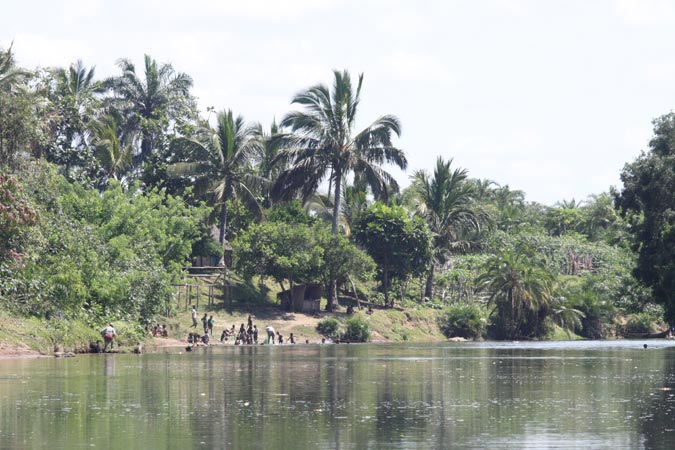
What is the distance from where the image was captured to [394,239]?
8306 centimetres

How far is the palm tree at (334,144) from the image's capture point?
8062 cm

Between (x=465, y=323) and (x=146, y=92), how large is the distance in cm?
3623

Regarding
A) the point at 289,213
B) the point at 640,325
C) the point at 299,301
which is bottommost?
the point at 640,325

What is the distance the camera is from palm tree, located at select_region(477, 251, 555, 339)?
82.9 meters

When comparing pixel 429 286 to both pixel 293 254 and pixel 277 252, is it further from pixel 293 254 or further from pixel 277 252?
pixel 277 252

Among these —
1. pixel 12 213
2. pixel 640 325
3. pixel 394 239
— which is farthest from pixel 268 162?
pixel 12 213

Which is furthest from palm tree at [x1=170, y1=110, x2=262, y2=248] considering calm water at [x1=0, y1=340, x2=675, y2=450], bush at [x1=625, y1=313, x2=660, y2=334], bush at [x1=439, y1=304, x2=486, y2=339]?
calm water at [x1=0, y1=340, x2=675, y2=450]

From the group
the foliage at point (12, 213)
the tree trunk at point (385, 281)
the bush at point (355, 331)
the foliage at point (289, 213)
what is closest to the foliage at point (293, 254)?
the bush at point (355, 331)

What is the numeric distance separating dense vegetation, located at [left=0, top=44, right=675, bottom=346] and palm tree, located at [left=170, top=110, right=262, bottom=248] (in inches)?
6.4

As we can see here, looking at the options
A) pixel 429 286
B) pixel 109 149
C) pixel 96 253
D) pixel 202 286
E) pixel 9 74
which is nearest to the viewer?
pixel 96 253

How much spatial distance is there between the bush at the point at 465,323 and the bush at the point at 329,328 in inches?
537

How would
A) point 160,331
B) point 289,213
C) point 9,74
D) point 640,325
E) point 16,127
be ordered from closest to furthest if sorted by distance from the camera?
point 16,127 → point 160,331 → point 9,74 → point 289,213 → point 640,325

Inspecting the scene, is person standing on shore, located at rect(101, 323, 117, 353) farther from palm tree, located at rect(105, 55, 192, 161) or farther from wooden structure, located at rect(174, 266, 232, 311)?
palm tree, located at rect(105, 55, 192, 161)

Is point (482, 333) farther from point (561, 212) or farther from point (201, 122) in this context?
point (561, 212)
